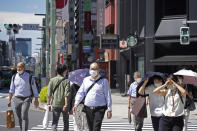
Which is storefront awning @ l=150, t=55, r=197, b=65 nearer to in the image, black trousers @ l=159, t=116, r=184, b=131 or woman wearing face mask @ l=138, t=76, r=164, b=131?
woman wearing face mask @ l=138, t=76, r=164, b=131

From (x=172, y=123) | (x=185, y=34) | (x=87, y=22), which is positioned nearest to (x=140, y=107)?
(x=172, y=123)

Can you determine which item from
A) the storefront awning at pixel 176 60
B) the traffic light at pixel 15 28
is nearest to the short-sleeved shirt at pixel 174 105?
the storefront awning at pixel 176 60

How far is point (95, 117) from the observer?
9.59m

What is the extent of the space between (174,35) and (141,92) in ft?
67.6

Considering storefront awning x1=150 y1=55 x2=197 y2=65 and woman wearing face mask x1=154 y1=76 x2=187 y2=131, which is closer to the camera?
woman wearing face mask x1=154 y1=76 x2=187 y2=131

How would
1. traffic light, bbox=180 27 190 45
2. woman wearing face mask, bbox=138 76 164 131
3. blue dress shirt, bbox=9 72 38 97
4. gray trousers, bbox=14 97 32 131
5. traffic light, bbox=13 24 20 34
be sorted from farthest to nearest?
1. traffic light, bbox=13 24 20 34
2. traffic light, bbox=180 27 190 45
3. blue dress shirt, bbox=9 72 38 97
4. gray trousers, bbox=14 97 32 131
5. woman wearing face mask, bbox=138 76 164 131

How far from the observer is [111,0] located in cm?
4672

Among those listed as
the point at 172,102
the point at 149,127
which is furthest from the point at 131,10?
the point at 172,102

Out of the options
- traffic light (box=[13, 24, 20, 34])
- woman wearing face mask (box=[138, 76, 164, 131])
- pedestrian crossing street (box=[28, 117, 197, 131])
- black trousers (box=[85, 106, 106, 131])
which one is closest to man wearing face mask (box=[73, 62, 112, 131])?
black trousers (box=[85, 106, 106, 131])

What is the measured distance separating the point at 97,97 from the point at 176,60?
20.6 metres

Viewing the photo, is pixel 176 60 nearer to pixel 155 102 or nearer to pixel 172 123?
pixel 155 102

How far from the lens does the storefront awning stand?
29000 mm

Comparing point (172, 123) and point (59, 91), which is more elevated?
point (59, 91)

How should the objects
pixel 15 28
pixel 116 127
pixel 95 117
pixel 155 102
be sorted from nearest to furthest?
pixel 95 117 < pixel 155 102 < pixel 116 127 < pixel 15 28
